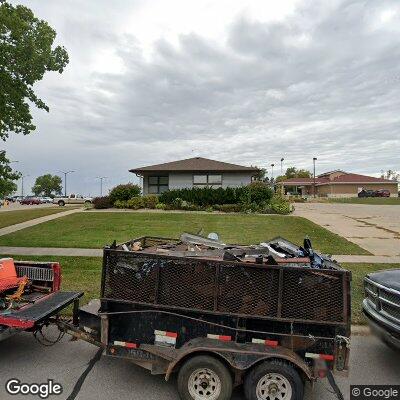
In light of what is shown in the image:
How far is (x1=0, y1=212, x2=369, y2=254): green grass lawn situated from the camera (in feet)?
43.4

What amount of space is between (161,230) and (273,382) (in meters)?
13.1

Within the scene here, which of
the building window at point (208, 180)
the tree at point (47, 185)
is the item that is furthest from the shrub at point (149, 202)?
the tree at point (47, 185)

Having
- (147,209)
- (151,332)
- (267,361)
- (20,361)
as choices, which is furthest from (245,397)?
(147,209)

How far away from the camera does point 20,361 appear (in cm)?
443

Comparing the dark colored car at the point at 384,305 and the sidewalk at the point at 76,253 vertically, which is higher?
the dark colored car at the point at 384,305

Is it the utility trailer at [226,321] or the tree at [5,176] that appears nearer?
the utility trailer at [226,321]

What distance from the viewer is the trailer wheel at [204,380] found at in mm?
3539

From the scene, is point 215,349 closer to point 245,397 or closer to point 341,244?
point 245,397

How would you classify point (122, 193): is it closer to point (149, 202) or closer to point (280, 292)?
point (149, 202)

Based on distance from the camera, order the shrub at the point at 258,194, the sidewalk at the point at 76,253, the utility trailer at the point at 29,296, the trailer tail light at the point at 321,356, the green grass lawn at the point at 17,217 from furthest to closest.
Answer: the shrub at the point at 258,194 → the green grass lawn at the point at 17,217 → the sidewalk at the point at 76,253 → the utility trailer at the point at 29,296 → the trailer tail light at the point at 321,356

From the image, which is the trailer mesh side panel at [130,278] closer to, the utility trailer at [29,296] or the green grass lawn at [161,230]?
the utility trailer at [29,296]

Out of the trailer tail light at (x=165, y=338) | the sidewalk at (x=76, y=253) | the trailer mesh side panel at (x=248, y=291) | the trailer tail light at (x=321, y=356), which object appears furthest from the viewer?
→ the sidewalk at (x=76, y=253)

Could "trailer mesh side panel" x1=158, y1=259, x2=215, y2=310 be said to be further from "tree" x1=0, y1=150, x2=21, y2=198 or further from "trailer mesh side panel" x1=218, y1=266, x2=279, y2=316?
"tree" x1=0, y1=150, x2=21, y2=198

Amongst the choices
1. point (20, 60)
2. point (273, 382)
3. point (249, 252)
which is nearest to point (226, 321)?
point (273, 382)
